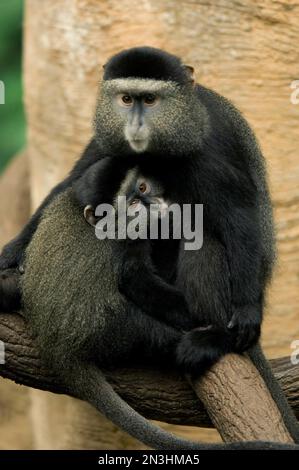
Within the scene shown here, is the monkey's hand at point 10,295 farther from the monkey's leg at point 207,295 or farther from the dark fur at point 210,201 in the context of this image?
the monkey's leg at point 207,295

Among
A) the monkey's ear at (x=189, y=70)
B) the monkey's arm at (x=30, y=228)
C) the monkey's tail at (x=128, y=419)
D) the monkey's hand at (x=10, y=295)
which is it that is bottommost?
the monkey's tail at (x=128, y=419)

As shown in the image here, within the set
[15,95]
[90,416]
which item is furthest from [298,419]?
[15,95]

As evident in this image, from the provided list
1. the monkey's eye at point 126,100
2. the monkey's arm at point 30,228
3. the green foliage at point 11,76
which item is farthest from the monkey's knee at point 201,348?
the green foliage at point 11,76

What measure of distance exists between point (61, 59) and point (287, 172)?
1.90 m

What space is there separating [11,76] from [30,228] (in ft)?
21.0

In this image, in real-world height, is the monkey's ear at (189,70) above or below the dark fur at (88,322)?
above

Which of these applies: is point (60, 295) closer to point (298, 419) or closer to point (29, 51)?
point (298, 419)

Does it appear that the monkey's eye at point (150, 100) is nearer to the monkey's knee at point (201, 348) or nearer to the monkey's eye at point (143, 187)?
the monkey's eye at point (143, 187)

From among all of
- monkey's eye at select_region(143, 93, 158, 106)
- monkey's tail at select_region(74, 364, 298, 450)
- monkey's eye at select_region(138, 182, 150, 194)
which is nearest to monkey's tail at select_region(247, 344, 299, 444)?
monkey's tail at select_region(74, 364, 298, 450)

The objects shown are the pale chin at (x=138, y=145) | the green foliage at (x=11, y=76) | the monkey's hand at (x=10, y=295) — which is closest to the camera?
the pale chin at (x=138, y=145)

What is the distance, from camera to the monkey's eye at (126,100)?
5.02 meters

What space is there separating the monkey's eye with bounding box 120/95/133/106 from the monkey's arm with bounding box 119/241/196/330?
2.28ft

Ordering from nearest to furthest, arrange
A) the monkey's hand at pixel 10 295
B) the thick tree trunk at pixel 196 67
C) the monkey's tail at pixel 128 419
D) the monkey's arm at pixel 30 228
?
the monkey's tail at pixel 128 419 < the monkey's hand at pixel 10 295 < the monkey's arm at pixel 30 228 < the thick tree trunk at pixel 196 67

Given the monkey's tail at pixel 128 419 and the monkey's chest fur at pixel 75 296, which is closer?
the monkey's tail at pixel 128 419
